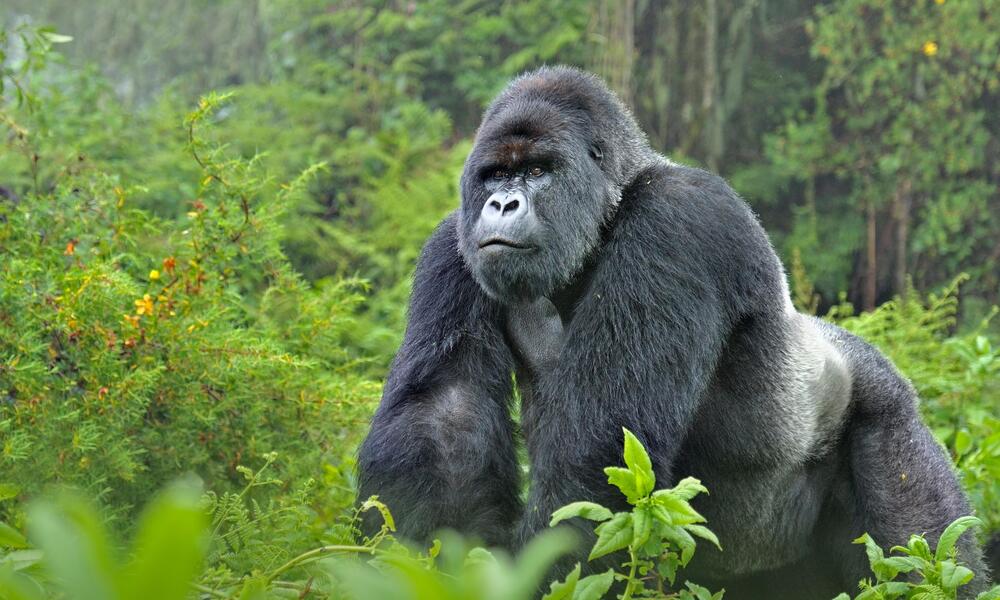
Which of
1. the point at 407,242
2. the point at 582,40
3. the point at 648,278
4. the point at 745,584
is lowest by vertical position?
the point at 745,584

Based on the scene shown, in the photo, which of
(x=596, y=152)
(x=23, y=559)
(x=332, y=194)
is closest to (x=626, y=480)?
(x=23, y=559)

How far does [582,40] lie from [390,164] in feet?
6.20

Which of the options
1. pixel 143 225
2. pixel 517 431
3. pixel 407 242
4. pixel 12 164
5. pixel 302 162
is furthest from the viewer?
pixel 302 162

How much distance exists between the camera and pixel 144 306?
3.20 metres

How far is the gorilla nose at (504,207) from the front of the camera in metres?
2.87

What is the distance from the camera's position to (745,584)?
3301mm

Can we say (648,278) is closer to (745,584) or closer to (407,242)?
(745,584)

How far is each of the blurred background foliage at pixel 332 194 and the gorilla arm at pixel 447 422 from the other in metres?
0.26

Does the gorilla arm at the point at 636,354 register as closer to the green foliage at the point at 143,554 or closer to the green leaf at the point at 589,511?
the green leaf at the point at 589,511

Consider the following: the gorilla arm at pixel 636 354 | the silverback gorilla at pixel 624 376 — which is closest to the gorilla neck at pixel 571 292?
the silverback gorilla at pixel 624 376

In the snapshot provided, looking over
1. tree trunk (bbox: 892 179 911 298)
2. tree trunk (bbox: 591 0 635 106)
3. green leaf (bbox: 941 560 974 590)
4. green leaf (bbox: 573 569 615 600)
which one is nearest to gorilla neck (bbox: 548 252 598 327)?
green leaf (bbox: 941 560 974 590)

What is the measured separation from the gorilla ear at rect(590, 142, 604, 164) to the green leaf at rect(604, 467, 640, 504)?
1.45m

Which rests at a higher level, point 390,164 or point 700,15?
point 700,15

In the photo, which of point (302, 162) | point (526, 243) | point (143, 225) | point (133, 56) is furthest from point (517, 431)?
point (133, 56)
